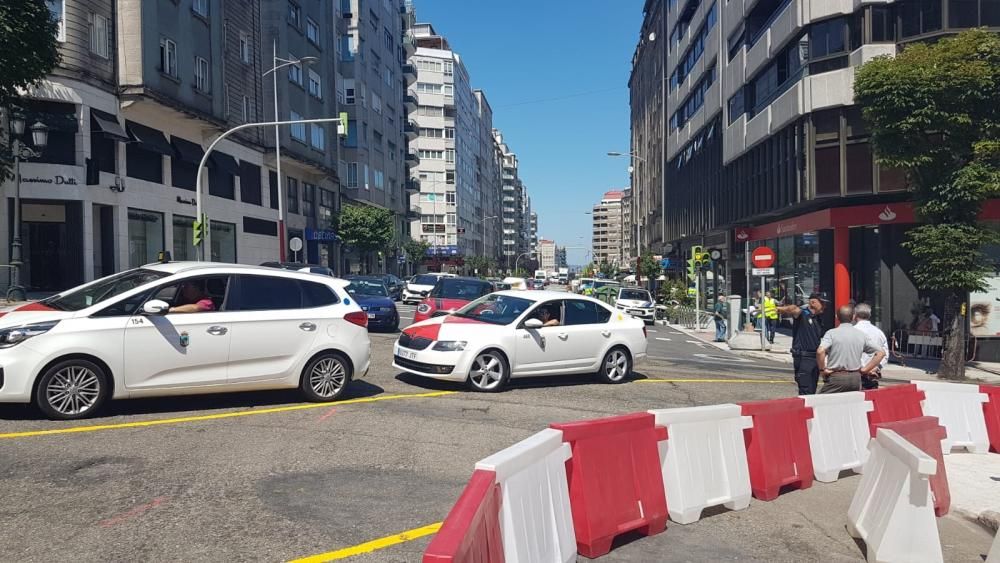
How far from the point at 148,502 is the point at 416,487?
1968 millimetres

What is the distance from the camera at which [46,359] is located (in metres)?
7.04

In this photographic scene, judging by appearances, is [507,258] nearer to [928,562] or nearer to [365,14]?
[365,14]

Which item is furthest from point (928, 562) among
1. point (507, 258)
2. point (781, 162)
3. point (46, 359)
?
point (507, 258)

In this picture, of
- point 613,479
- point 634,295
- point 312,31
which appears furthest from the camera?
point 312,31

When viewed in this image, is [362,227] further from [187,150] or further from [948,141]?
[948,141]

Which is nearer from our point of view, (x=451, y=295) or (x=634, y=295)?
(x=451, y=295)

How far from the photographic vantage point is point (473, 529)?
317cm

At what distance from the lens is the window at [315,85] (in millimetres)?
42862

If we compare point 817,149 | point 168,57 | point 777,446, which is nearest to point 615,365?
point 777,446

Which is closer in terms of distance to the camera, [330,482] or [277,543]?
[277,543]

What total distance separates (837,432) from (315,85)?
4174cm

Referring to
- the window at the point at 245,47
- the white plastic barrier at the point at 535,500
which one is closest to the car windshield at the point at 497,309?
the white plastic barrier at the point at 535,500

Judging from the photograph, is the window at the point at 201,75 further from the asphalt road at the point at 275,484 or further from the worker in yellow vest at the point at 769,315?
the asphalt road at the point at 275,484

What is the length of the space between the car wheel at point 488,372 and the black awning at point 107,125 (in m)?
19.2
